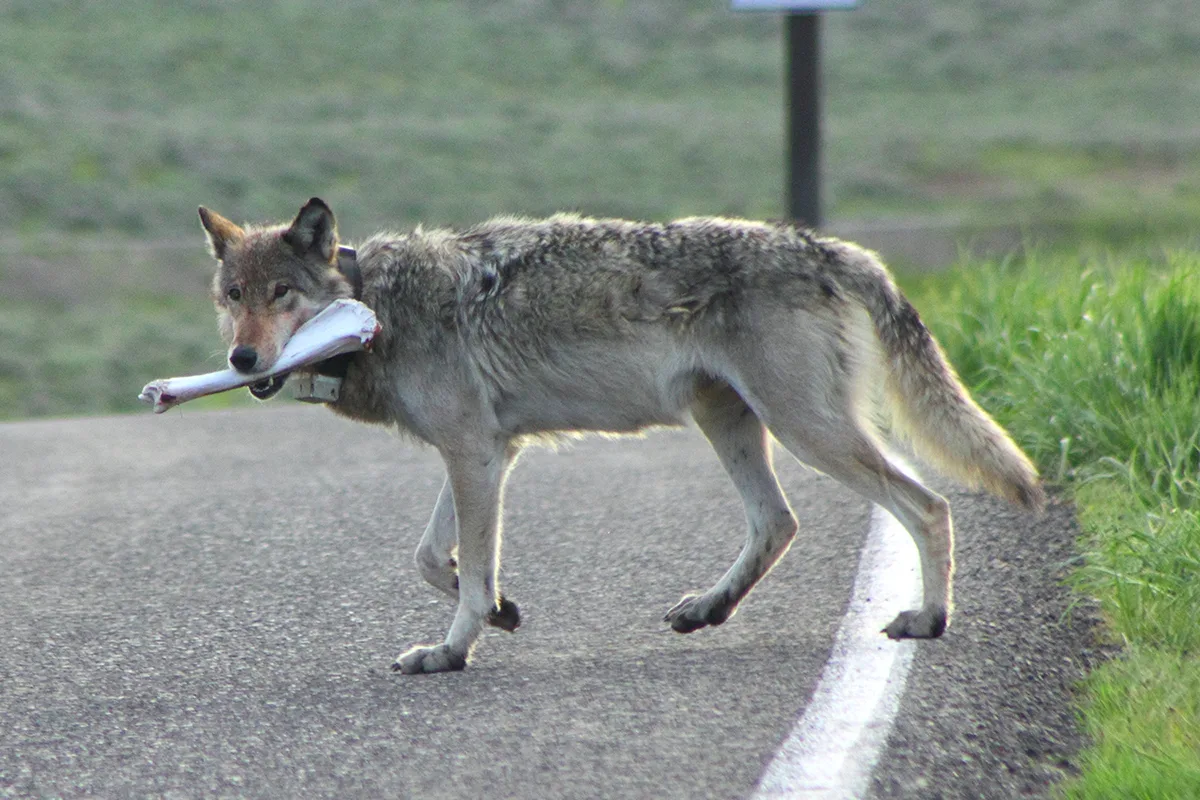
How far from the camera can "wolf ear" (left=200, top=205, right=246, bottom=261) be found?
17.2 feet

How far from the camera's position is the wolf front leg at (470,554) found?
4629 mm

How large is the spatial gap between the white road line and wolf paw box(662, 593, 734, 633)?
1.25 ft

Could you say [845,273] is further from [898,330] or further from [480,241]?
[480,241]

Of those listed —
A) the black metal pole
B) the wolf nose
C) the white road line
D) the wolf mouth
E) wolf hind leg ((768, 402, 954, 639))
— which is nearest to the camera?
the white road line

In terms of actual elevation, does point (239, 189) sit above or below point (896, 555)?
below

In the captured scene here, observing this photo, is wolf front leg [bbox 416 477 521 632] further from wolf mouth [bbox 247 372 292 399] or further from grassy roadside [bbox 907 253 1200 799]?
grassy roadside [bbox 907 253 1200 799]

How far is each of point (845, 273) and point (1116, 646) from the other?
1.43 metres

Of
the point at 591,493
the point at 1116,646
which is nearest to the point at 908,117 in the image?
the point at 591,493

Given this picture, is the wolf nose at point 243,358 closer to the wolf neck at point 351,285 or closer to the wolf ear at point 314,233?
the wolf neck at point 351,285

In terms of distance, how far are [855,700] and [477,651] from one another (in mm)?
1351

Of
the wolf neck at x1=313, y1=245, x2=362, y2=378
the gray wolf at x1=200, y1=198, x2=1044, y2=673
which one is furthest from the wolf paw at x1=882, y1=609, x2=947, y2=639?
the wolf neck at x1=313, y1=245, x2=362, y2=378

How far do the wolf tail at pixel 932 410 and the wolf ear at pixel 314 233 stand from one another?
1735 mm

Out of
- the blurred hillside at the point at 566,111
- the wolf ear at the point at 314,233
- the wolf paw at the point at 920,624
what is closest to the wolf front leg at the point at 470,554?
the wolf ear at the point at 314,233

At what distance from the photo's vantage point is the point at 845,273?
16.3 ft
